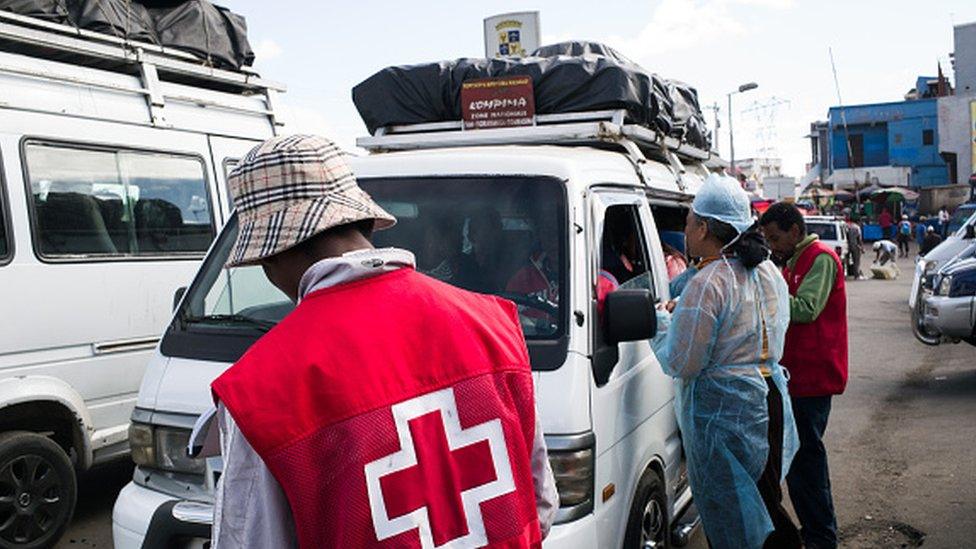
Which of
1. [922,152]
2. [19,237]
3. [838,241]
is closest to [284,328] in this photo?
[19,237]

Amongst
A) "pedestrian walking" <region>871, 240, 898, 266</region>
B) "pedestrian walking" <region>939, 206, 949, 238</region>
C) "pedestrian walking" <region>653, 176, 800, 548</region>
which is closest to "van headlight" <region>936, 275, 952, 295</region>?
"pedestrian walking" <region>653, 176, 800, 548</region>

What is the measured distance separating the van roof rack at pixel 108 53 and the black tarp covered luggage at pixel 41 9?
Result: 0.22ft

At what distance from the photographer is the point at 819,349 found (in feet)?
15.7

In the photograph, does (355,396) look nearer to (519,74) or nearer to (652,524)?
(652,524)

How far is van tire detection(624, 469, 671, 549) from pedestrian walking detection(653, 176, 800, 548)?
0.17m

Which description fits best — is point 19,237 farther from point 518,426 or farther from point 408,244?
point 518,426

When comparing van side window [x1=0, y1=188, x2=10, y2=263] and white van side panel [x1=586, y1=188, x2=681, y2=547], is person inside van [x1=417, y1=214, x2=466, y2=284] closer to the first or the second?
white van side panel [x1=586, y1=188, x2=681, y2=547]

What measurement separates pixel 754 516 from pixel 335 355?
9.67ft

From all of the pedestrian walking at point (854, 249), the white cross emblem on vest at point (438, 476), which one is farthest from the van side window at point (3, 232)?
the pedestrian walking at point (854, 249)

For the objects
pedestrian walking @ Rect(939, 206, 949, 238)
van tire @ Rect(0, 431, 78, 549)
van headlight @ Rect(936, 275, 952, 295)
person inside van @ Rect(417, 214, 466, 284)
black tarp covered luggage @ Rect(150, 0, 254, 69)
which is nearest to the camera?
person inside van @ Rect(417, 214, 466, 284)

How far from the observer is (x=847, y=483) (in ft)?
20.8

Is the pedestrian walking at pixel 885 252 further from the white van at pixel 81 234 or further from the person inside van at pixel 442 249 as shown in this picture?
the person inside van at pixel 442 249

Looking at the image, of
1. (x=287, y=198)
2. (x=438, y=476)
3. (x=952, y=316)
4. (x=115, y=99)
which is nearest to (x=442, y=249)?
(x=287, y=198)

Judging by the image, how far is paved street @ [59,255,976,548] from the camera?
214 inches
